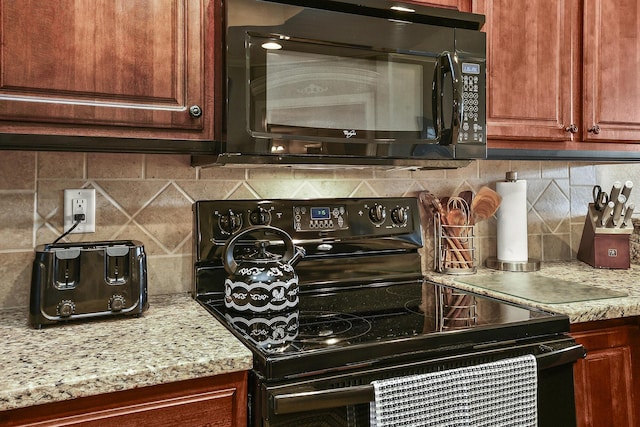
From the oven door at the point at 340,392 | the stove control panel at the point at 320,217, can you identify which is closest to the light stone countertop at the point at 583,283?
the oven door at the point at 340,392

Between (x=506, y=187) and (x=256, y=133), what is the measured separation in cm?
103

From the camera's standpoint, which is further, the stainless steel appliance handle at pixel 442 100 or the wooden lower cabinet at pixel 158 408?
the stainless steel appliance handle at pixel 442 100

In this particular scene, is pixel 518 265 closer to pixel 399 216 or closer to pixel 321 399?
pixel 399 216

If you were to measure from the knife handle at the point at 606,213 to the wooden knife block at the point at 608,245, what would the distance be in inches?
0.9

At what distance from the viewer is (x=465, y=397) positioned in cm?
102

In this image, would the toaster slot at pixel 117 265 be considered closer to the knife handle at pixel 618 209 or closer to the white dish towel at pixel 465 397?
the white dish towel at pixel 465 397

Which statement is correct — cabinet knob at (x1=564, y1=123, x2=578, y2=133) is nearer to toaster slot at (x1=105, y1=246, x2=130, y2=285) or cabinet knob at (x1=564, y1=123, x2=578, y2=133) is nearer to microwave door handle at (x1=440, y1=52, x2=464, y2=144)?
microwave door handle at (x1=440, y1=52, x2=464, y2=144)

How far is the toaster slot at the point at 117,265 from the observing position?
1.19m

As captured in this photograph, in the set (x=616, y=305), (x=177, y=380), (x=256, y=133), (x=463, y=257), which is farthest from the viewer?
(x=463, y=257)

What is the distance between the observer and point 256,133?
122cm

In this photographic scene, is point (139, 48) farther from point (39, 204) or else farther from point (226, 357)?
point (226, 357)

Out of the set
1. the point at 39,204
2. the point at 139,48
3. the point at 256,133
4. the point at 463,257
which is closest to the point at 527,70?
the point at 463,257

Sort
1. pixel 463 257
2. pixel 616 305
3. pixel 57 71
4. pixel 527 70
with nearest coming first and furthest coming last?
pixel 57 71 → pixel 616 305 → pixel 527 70 → pixel 463 257

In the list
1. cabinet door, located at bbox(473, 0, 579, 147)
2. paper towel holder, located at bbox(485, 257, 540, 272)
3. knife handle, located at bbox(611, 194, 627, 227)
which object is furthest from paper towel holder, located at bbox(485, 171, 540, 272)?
knife handle, located at bbox(611, 194, 627, 227)
